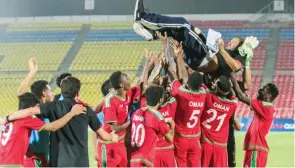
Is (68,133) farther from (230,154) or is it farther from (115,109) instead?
(230,154)

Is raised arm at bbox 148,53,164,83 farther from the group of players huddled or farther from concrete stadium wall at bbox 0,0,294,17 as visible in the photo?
concrete stadium wall at bbox 0,0,294,17

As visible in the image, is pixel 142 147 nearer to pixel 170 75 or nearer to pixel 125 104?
pixel 125 104

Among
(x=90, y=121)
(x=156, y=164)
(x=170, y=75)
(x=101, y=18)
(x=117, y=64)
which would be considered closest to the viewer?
(x=90, y=121)

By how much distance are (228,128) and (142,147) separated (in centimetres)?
153

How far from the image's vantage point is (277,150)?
54.3ft

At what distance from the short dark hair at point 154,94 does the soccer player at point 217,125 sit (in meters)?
0.86

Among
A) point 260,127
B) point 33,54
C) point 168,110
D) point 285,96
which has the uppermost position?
point 168,110

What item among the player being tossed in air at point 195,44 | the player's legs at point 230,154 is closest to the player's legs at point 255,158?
the player's legs at point 230,154

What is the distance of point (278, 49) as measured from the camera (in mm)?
30312

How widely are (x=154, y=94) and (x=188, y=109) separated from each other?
86cm

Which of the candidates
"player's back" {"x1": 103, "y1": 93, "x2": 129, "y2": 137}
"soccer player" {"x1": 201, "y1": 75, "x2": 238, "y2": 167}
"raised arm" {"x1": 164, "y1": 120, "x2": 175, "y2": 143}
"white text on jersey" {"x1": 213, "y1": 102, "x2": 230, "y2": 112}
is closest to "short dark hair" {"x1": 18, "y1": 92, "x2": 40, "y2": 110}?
"raised arm" {"x1": 164, "y1": 120, "x2": 175, "y2": 143}

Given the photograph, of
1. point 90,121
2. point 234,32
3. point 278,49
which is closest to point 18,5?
point 234,32

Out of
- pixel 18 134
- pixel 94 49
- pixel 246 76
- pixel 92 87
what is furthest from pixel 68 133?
pixel 94 49

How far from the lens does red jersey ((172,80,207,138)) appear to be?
24.9 feet
